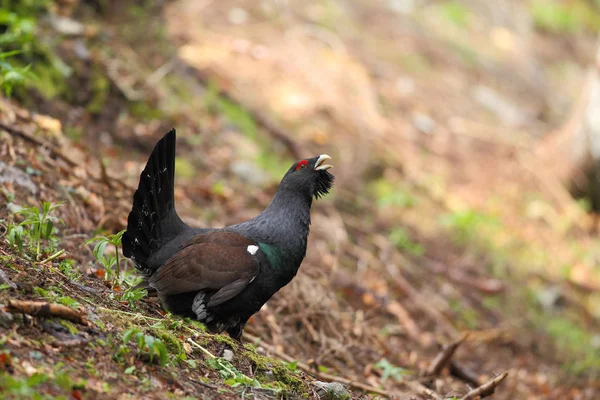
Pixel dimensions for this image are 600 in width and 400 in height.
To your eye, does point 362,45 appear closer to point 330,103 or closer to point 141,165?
point 330,103

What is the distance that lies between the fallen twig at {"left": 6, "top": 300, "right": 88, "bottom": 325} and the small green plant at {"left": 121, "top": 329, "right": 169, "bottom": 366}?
26cm

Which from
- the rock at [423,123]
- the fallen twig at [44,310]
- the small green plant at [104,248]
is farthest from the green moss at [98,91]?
the rock at [423,123]

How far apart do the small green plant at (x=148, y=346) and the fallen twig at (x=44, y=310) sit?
10.3 inches

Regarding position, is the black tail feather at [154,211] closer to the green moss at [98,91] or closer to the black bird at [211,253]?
the black bird at [211,253]

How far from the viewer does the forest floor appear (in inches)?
150

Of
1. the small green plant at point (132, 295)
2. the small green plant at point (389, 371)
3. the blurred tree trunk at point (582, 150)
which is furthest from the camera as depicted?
the blurred tree trunk at point (582, 150)

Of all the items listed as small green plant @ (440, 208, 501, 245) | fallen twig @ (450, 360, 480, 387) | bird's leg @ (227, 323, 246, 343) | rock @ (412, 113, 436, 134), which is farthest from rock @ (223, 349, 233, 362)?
rock @ (412, 113, 436, 134)

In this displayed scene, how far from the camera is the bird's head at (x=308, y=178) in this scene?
16.6ft

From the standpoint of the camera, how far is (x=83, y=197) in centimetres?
610

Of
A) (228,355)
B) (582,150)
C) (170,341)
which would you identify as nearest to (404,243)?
(582,150)

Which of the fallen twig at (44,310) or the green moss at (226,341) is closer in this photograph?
the fallen twig at (44,310)

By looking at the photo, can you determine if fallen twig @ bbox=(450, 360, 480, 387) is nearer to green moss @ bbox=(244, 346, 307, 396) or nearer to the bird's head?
the bird's head

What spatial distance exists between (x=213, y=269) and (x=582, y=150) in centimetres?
954

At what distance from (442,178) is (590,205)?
2916 millimetres
